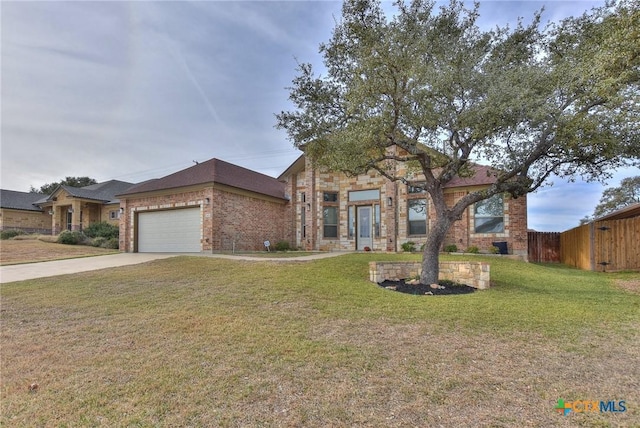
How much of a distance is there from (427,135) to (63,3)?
10.1 metres

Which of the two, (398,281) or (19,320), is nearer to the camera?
(19,320)

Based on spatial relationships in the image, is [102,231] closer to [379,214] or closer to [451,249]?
[379,214]

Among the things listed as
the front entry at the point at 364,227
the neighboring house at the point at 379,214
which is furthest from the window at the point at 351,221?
the front entry at the point at 364,227

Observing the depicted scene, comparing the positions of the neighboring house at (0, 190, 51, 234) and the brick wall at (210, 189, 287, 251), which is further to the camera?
the neighboring house at (0, 190, 51, 234)

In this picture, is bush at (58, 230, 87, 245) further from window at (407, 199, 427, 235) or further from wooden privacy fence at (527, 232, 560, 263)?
wooden privacy fence at (527, 232, 560, 263)

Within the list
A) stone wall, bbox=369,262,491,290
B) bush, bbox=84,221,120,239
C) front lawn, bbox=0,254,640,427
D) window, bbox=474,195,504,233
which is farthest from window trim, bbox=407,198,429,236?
bush, bbox=84,221,120,239

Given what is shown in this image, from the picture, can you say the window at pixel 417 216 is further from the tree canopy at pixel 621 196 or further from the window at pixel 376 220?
the tree canopy at pixel 621 196

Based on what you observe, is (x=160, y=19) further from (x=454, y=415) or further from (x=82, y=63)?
(x=454, y=415)

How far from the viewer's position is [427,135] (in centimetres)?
868

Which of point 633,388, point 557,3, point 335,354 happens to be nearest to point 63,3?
point 335,354

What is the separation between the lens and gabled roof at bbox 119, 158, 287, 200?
1581 centimetres

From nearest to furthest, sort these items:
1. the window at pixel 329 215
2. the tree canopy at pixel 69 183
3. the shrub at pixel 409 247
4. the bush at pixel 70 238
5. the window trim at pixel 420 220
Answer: the shrub at pixel 409 247
the window trim at pixel 420 220
the window at pixel 329 215
the bush at pixel 70 238
the tree canopy at pixel 69 183

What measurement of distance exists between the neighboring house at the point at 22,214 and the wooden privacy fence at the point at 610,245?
39.3m

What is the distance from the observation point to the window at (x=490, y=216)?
14648mm
